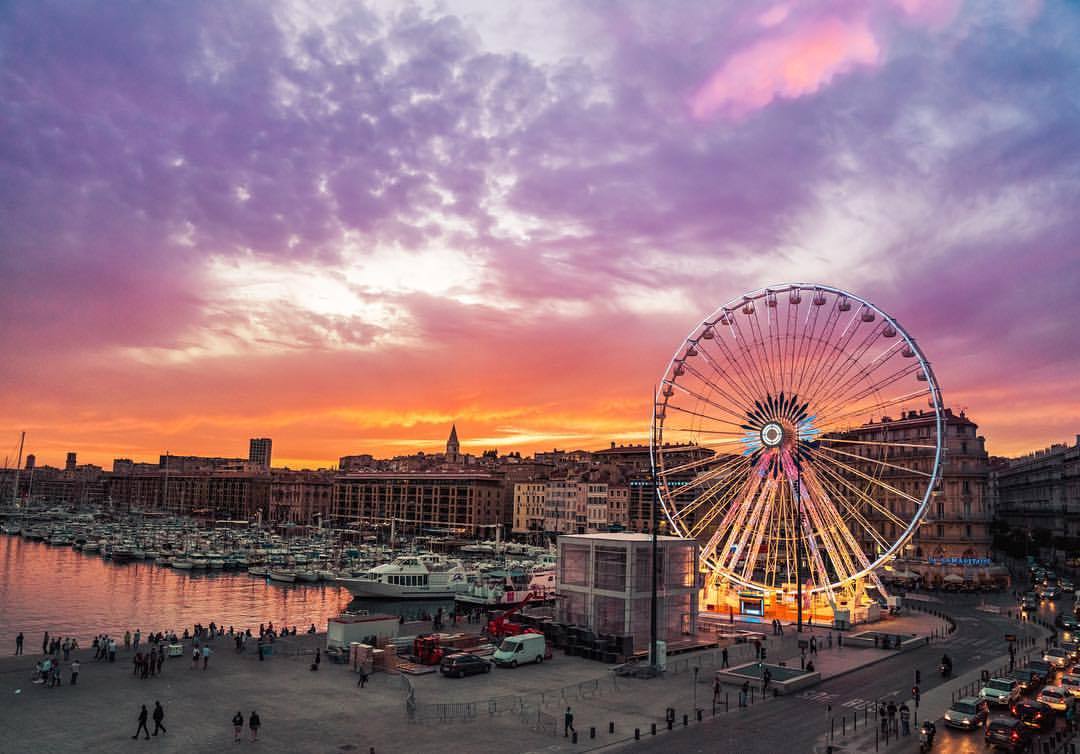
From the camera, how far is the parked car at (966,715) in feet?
109

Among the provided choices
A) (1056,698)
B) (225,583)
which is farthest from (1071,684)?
→ (225,583)

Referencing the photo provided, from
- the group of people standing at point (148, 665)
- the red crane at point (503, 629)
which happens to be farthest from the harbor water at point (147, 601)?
the group of people standing at point (148, 665)

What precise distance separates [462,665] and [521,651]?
471 cm

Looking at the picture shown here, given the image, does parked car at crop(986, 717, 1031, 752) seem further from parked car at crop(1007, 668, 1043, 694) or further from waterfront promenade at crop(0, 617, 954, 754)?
parked car at crop(1007, 668, 1043, 694)

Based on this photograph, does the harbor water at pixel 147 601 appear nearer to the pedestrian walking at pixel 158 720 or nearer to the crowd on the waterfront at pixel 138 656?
the crowd on the waterfront at pixel 138 656

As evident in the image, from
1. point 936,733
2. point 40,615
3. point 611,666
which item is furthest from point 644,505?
point 936,733

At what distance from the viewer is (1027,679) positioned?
131 ft

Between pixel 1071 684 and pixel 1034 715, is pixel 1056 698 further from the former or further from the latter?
pixel 1034 715

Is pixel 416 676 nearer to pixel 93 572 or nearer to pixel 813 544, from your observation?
pixel 813 544

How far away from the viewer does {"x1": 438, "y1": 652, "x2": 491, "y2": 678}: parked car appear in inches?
1671

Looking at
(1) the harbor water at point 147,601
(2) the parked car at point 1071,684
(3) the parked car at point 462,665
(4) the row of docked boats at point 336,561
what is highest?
(2) the parked car at point 1071,684

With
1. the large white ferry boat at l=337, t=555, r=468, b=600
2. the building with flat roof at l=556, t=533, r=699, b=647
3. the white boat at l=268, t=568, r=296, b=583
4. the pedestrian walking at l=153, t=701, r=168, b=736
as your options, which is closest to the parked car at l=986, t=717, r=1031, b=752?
the building with flat roof at l=556, t=533, r=699, b=647

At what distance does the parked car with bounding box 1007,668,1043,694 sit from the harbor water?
53.8 m

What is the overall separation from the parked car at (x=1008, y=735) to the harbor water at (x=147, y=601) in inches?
2234
